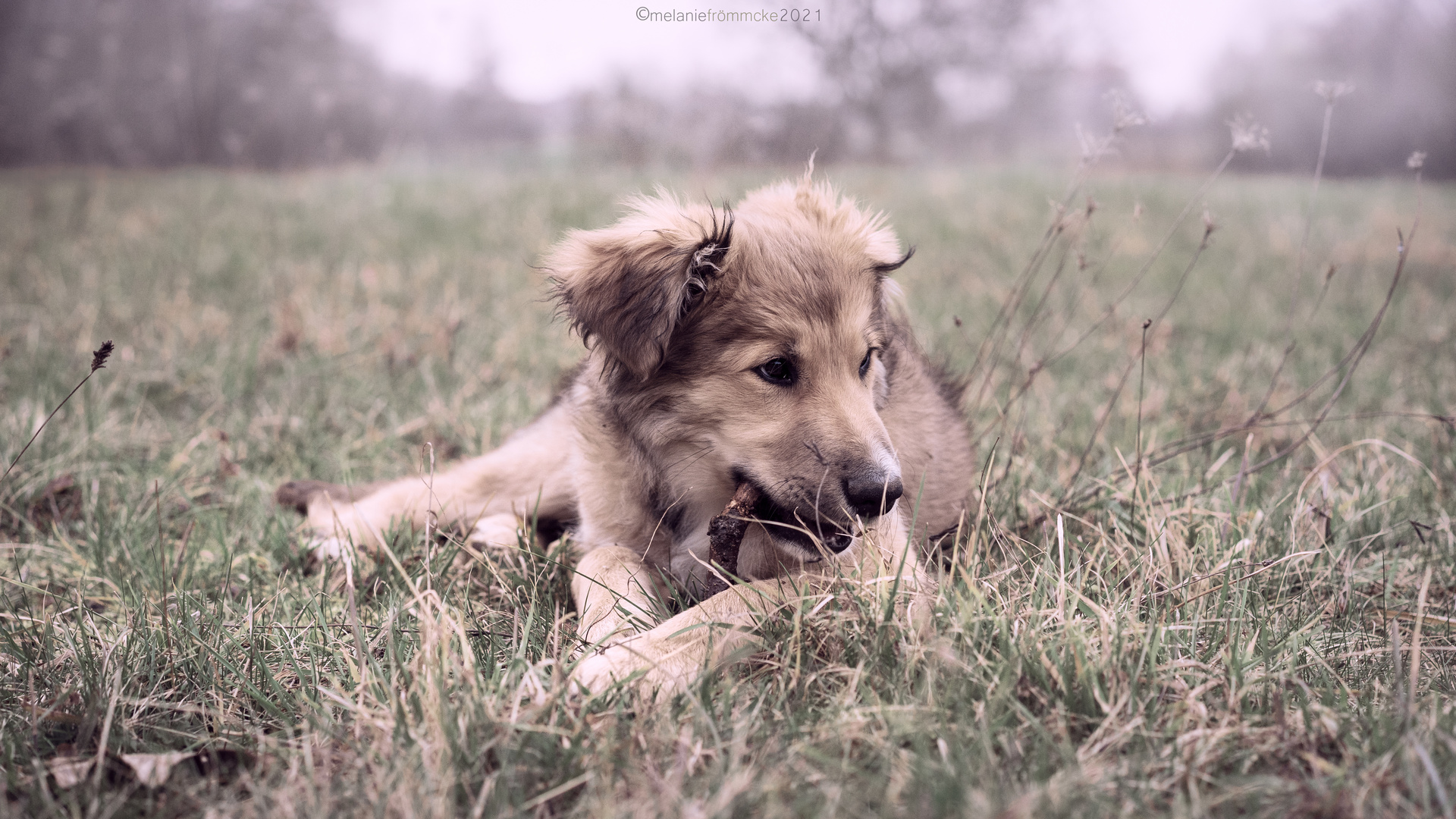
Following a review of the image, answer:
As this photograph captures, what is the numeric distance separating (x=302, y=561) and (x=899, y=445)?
6.38 feet

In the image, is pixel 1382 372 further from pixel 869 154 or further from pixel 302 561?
pixel 869 154

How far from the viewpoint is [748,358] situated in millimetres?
2264

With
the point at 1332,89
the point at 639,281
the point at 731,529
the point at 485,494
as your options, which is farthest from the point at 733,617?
the point at 1332,89

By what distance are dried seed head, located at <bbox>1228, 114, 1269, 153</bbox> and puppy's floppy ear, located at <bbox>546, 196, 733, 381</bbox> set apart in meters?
1.58

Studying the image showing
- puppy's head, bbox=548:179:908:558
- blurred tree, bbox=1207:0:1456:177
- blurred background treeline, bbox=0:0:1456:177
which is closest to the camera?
puppy's head, bbox=548:179:908:558

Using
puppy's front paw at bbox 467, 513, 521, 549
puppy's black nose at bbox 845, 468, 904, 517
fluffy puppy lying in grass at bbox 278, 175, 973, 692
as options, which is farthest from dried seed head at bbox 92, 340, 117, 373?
puppy's black nose at bbox 845, 468, 904, 517

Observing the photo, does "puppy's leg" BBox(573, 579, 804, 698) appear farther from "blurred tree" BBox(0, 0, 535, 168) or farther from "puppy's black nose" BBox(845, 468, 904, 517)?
"blurred tree" BBox(0, 0, 535, 168)

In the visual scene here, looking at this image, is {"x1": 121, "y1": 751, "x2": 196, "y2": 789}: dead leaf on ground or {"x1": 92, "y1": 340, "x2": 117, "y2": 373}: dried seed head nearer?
{"x1": 121, "y1": 751, "x2": 196, "y2": 789}: dead leaf on ground

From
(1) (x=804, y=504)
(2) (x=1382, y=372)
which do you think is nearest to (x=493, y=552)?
(1) (x=804, y=504)

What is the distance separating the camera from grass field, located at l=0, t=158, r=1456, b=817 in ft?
5.02

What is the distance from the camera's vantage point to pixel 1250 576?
2137 mm

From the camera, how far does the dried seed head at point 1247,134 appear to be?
2.56 metres

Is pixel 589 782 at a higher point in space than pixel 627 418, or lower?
lower

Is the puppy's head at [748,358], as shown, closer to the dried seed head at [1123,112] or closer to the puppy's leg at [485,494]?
the puppy's leg at [485,494]
